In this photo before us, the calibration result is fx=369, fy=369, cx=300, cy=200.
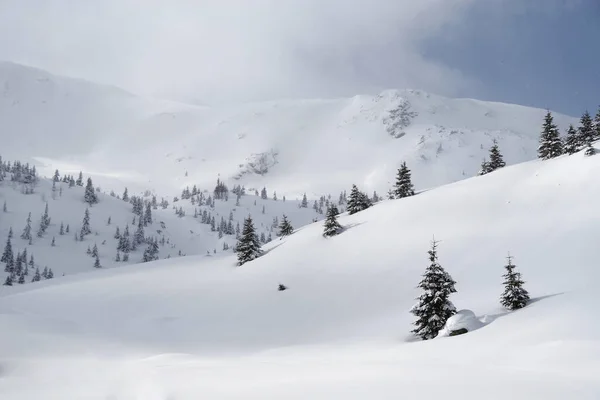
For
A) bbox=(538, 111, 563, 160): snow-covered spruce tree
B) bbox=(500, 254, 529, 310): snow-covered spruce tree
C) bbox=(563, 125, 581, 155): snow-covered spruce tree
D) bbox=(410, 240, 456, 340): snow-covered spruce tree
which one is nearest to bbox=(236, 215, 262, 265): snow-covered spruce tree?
bbox=(410, 240, 456, 340): snow-covered spruce tree

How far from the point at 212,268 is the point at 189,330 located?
68.8 ft

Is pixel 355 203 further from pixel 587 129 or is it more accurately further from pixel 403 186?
pixel 587 129

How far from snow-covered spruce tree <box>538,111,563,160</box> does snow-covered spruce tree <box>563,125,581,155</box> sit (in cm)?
80

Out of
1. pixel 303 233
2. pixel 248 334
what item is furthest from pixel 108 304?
pixel 303 233

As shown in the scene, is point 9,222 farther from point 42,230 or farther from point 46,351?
point 46,351

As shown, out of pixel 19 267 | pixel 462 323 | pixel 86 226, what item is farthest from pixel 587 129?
pixel 86 226

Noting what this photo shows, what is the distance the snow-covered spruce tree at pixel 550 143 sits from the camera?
50.0m

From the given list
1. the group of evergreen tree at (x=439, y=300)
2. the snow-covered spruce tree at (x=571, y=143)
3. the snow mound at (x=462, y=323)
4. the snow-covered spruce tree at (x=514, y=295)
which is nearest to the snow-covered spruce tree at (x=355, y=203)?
the snow-covered spruce tree at (x=571, y=143)

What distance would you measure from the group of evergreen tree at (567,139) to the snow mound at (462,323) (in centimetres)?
4115

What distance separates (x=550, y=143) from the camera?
50.8m

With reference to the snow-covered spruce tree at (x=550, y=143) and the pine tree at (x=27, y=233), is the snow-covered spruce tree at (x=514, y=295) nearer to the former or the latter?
the snow-covered spruce tree at (x=550, y=143)

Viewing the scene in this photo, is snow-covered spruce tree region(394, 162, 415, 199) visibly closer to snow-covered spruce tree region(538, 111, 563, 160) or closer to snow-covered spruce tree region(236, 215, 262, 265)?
snow-covered spruce tree region(538, 111, 563, 160)

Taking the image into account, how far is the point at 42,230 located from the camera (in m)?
173

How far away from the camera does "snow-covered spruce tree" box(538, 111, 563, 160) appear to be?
50.0 meters
